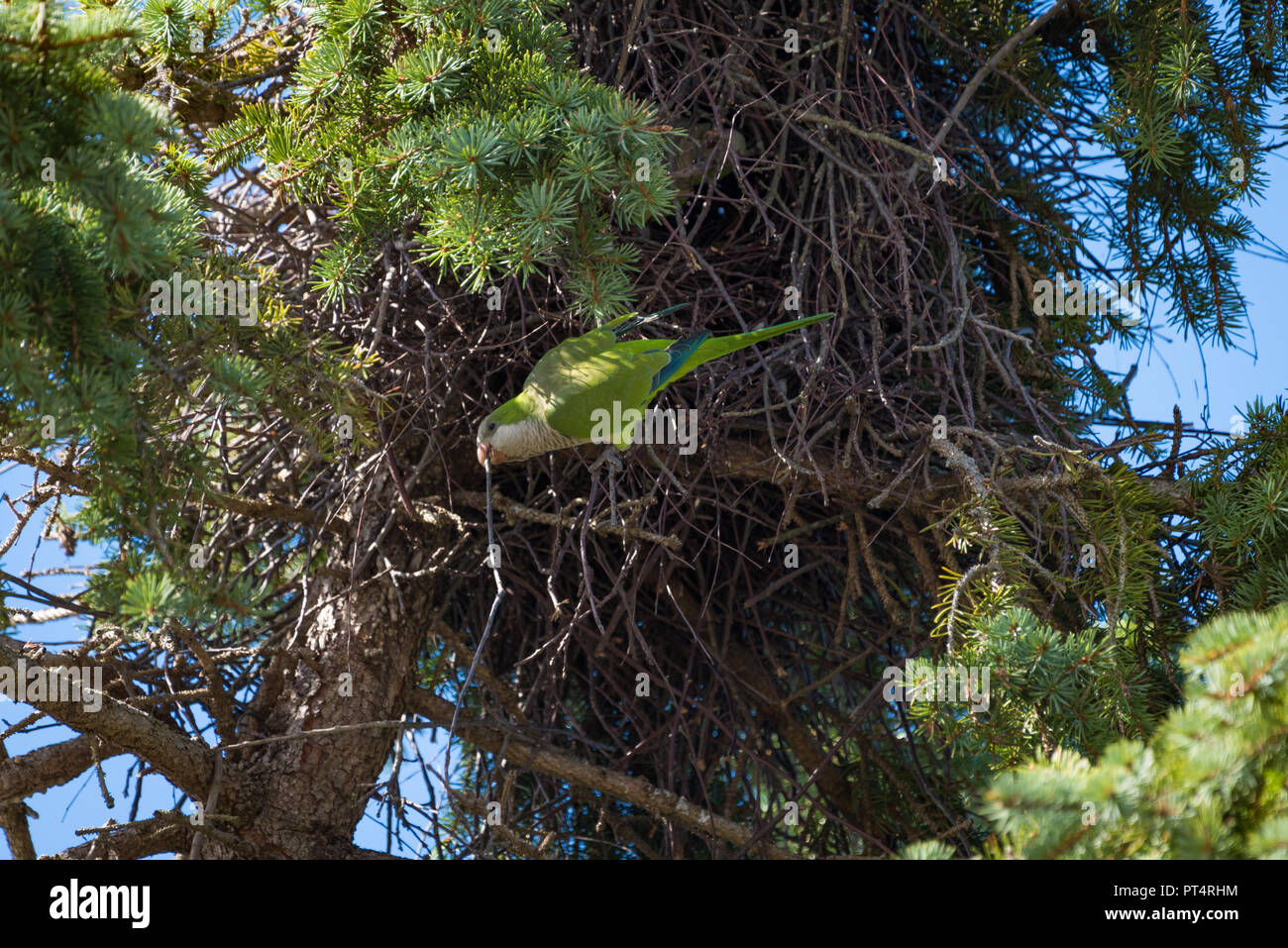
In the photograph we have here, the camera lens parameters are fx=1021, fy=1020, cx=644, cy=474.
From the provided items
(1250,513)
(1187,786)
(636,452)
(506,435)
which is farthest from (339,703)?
(1250,513)

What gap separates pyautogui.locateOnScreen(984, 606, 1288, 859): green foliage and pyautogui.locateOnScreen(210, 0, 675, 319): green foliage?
1.14 meters

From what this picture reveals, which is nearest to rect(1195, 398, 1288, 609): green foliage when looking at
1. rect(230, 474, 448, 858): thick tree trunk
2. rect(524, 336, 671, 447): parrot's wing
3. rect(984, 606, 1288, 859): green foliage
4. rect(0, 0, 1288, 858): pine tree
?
rect(0, 0, 1288, 858): pine tree

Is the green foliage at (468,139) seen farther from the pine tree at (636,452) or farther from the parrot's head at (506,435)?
the parrot's head at (506,435)

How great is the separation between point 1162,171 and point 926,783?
5.36ft

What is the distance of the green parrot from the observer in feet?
7.00

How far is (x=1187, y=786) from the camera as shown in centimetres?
104

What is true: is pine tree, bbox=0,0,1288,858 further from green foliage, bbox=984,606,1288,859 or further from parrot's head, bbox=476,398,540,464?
parrot's head, bbox=476,398,540,464

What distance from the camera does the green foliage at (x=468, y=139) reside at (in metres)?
1.71

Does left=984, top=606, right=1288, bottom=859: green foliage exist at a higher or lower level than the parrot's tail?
lower

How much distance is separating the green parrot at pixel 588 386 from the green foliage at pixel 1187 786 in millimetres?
1207

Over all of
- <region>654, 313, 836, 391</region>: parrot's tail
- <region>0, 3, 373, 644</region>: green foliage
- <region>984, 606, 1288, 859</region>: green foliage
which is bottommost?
<region>984, 606, 1288, 859</region>: green foliage

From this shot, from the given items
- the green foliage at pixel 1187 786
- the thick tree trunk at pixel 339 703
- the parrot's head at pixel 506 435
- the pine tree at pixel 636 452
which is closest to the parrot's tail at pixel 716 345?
the pine tree at pixel 636 452
